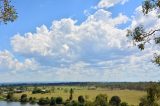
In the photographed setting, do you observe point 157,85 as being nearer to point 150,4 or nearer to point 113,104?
point 150,4

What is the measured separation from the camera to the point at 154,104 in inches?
958

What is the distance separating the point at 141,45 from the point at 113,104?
96.2 metres

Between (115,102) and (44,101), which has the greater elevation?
(44,101)

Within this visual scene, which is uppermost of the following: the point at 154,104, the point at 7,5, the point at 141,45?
the point at 7,5

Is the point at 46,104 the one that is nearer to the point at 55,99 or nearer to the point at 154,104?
the point at 55,99

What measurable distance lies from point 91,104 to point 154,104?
69.6m

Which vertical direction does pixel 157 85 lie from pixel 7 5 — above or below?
below

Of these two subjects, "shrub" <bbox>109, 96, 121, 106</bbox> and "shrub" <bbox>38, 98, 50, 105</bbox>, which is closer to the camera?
"shrub" <bbox>109, 96, 121, 106</bbox>

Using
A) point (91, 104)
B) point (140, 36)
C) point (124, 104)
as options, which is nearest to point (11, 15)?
point (140, 36)

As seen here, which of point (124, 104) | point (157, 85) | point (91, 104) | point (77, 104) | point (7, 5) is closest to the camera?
point (7, 5)

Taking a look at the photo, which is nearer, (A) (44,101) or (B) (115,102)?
(B) (115,102)

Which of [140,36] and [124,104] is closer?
[140,36]

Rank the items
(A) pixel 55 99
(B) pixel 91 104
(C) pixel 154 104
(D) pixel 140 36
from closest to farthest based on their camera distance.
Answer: (D) pixel 140 36, (C) pixel 154 104, (B) pixel 91 104, (A) pixel 55 99

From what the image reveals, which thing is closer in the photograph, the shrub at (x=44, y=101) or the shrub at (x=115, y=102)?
the shrub at (x=115, y=102)
